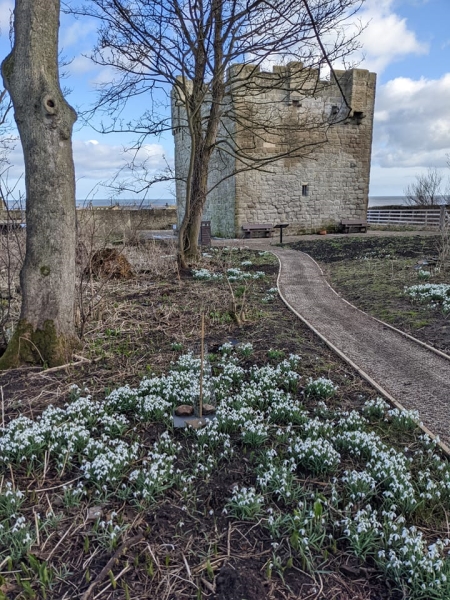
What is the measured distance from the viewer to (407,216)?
2870cm

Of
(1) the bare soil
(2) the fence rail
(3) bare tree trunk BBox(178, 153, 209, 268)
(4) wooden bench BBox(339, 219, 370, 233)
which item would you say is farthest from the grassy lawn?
(2) the fence rail

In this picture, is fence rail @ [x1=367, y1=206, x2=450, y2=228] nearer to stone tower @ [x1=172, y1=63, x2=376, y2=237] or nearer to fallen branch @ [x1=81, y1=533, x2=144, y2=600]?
stone tower @ [x1=172, y1=63, x2=376, y2=237]

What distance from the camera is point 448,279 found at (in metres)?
8.58

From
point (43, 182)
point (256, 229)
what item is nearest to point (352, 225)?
point (256, 229)

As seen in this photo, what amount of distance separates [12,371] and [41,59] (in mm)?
2974

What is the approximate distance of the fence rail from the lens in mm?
26000

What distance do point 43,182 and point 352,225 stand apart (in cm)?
2121

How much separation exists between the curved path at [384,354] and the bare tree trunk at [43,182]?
3.24m

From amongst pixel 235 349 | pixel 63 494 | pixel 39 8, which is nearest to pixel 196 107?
pixel 39 8

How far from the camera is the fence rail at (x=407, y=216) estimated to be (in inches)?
1024

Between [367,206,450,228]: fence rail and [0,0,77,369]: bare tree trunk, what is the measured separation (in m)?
22.9

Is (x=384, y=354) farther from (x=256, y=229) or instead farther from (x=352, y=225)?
(x=352, y=225)

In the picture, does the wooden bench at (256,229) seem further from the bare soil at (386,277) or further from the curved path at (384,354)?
the curved path at (384,354)

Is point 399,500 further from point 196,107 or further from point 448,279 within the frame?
point 196,107
